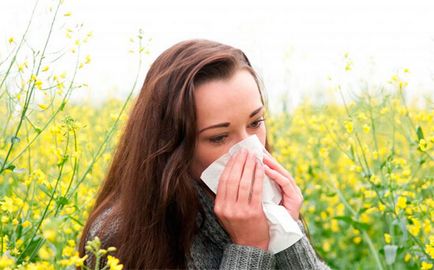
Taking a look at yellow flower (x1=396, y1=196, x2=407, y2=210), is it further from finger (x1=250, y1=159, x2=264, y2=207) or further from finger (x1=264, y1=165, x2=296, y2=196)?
finger (x1=250, y1=159, x2=264, y2=207)

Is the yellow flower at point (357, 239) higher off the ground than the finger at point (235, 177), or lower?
lower

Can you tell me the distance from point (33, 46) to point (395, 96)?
1.86 m

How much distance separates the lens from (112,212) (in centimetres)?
212

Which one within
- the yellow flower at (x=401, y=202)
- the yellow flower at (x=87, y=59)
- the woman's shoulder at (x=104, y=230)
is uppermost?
the yellow flower at (x=87, y=59)

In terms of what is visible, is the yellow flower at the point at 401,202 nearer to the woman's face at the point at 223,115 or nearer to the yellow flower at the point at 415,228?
the yellow flower at the point at 415,228

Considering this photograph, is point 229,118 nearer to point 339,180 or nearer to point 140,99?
point 140,99

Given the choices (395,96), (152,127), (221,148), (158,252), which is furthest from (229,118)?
(395,96)

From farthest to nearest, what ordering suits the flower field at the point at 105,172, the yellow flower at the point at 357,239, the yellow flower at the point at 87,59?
1. the yellow flower at the point at 357,239
2. the yellow flower at the point at 87,59
3. the flower field at the point at 105,172

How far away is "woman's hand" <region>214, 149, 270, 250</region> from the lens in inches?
75.2

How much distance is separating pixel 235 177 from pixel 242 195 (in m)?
0.05

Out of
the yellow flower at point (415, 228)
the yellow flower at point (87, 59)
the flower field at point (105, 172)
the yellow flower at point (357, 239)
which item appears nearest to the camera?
the flower field at point (105, 172)

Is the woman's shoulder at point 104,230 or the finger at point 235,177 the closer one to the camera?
the finger at point 235,177

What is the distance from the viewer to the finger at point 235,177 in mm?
1909

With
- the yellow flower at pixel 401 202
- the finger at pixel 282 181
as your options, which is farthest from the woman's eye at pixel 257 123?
the yellow flower at pixel 401 202
